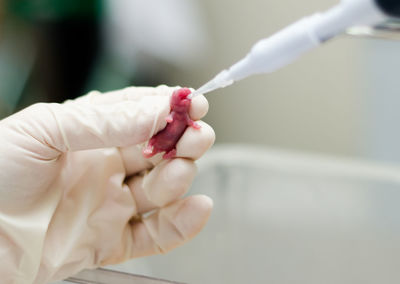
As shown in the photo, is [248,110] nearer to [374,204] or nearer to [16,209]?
[374,204]

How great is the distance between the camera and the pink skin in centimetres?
46

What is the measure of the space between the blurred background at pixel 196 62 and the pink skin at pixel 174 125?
2.77 feet

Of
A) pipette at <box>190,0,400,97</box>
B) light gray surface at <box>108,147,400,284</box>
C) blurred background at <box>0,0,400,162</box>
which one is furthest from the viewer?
blurred background at <box>0,0,400,162</box>

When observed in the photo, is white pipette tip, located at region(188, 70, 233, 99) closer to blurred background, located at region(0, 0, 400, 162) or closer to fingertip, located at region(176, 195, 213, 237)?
fingertip, located at region(176, 195, 213, 237)

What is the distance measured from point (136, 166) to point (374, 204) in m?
0.52

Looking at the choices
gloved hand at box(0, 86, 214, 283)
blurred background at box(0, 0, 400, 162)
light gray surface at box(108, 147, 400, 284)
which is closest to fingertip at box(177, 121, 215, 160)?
gloved hand at box(0, 86, 214, 283)

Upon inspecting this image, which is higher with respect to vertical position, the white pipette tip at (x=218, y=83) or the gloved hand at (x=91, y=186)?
the white pipette tip at (x=218, y=83)

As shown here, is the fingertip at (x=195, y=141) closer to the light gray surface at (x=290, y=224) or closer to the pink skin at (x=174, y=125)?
the pink skin at (x=174, y=125)

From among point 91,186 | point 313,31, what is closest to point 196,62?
point 91,186

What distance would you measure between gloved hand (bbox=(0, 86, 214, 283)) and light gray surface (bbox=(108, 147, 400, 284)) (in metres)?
0.12

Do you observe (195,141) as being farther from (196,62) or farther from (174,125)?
(196,62)

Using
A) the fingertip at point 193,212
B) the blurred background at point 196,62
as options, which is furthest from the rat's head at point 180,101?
the blurred background at point 196,62

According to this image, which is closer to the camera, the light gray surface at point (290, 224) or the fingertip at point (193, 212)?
the fingertip at point (193, 212)

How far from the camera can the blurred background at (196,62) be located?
1.33m
